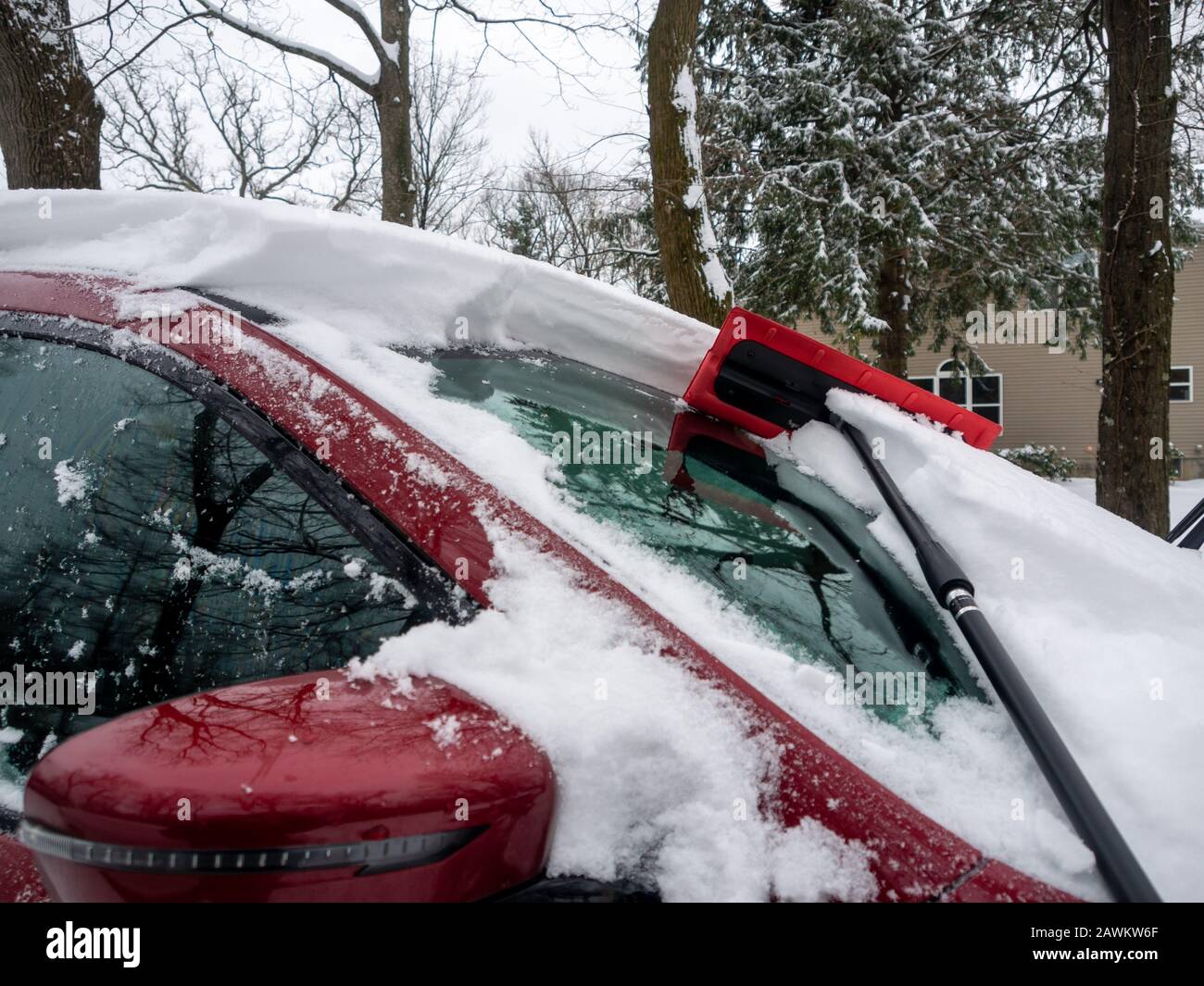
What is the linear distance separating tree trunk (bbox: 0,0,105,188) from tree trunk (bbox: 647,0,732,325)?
4.46 m

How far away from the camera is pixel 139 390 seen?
1.26m

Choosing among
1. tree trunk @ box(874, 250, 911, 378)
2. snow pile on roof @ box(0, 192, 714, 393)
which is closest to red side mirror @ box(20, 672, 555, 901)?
snow pile on roof @ box(0, 192, 714, 393)

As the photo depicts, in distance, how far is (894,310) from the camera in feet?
43.7

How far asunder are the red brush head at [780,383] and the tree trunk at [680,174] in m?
4.52

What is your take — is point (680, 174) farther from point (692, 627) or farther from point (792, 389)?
point (692, 627)

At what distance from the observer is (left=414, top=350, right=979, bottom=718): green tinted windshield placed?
127 centimetres

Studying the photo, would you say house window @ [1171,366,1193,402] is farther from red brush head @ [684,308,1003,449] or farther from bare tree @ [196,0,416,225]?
red brush head @ [684,308,1003,449]

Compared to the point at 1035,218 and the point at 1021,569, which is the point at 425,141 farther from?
the point at 1021,569

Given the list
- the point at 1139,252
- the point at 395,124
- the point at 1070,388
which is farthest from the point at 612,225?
the point at 1070,388

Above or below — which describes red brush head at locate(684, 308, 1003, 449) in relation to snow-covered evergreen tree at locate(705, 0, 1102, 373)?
below

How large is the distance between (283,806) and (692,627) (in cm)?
54

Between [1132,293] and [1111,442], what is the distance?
1015mm

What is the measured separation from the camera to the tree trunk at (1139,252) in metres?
5.28
